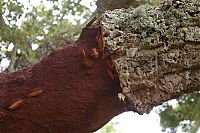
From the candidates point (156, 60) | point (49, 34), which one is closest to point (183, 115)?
point (49, 34)

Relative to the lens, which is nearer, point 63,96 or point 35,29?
point 63,96

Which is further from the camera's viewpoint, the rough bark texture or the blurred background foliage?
the blurred background foliage

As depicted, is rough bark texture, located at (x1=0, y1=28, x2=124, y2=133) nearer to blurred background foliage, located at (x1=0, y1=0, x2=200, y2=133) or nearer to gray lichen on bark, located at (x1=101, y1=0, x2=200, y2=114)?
gray lichen on bark, located at (x1=101, y1=0, x2=200, y2=114)

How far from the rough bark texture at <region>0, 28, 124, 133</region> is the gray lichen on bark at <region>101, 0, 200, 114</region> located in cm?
10

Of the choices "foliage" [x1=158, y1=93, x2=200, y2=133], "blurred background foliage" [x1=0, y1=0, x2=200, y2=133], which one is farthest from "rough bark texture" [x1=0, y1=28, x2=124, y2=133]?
"foliage" [x1=158, y1=93, x2=200, y2=133]

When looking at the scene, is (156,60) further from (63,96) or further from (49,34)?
(49,34)

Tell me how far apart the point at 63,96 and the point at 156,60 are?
46 cm

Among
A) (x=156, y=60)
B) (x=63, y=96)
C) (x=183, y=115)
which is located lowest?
(x=183, y=115)

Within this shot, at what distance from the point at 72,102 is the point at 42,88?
0.15 metres

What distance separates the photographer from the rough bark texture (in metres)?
1.72

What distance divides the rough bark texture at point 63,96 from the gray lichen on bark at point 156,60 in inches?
3.8

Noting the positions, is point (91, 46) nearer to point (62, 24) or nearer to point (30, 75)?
point (30, 75)

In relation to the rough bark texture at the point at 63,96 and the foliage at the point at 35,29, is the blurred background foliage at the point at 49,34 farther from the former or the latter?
the rough bark texture at the point at 63,96

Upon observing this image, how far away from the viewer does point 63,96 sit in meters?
1.74
